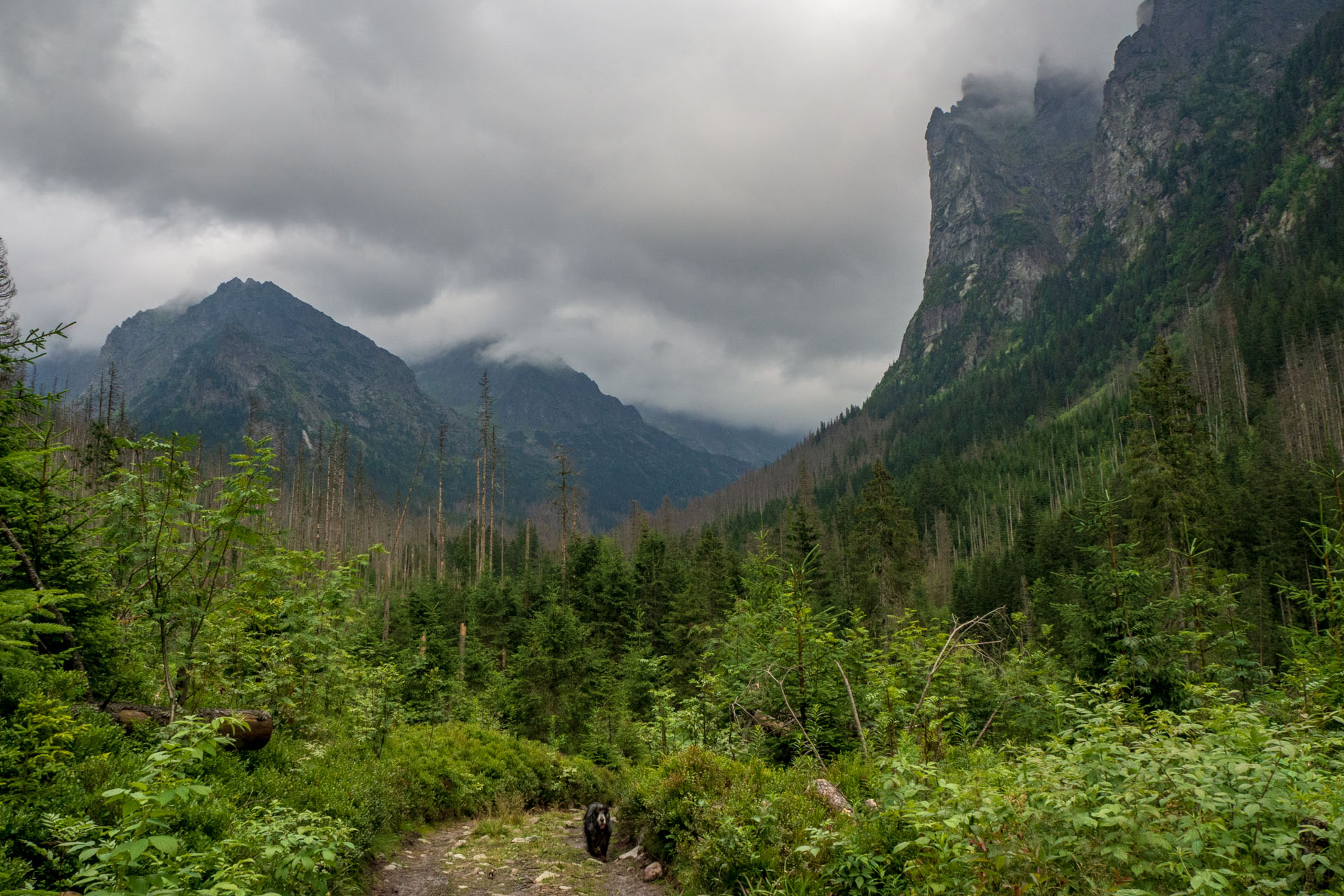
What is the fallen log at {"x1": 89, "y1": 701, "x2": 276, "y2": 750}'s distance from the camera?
22.6ft

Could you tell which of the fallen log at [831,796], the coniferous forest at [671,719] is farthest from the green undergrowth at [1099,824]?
the fallen log at [831,796]

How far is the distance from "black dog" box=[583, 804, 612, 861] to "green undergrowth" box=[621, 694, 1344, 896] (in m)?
4.44

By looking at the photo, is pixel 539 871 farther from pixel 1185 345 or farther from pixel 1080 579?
pixel 1185 345

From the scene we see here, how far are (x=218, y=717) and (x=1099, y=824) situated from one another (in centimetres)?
819

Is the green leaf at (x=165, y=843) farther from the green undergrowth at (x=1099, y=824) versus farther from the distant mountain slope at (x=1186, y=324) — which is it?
the distant mountain slope at (x=1186, y=324)

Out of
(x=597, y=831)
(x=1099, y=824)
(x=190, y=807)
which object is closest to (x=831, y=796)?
(x=1099, y=824)

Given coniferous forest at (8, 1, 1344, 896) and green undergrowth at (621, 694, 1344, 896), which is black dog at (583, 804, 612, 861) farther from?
green undergrowth at (621, 694, 1344, 896)

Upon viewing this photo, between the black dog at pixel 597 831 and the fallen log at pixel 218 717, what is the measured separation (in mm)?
5527

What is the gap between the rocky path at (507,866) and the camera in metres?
8.66

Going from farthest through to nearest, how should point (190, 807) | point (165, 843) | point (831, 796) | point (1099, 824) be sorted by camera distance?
point (831, 796), point (190, 807), point (1099, 824), point (165, 843)

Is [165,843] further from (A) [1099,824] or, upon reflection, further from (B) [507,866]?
(B) [507,866]

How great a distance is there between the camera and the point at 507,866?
9844mm

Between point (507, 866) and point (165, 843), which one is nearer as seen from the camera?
point (165, 843)

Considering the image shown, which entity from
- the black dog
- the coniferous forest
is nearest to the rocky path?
the black dog
